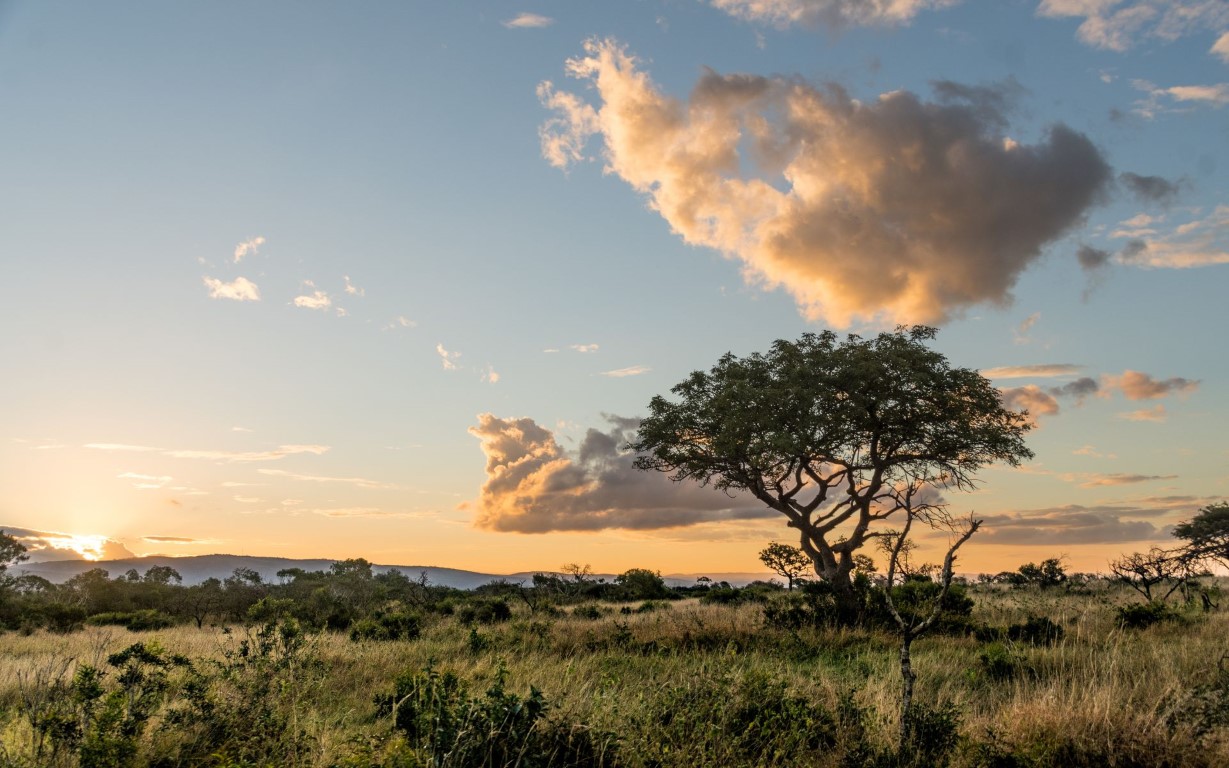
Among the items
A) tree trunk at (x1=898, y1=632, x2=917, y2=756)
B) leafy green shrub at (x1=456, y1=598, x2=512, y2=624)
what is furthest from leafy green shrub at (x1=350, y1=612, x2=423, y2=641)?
tree trunk at (x1=898, y1=632, x2=917, y2=756)

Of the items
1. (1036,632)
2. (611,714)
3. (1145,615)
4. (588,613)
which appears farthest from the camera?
(588,613)

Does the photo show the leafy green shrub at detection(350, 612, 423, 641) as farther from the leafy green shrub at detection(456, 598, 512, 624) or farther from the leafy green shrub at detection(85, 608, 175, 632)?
the leafy green shrub at detection(85, 608, 175, 632)

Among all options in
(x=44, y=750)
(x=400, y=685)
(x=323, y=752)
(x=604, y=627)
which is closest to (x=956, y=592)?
(x=604, y=627)

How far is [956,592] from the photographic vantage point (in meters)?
23.1

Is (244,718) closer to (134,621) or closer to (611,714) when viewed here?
(611,714)

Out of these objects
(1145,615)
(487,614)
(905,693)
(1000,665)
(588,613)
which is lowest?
(588,613)

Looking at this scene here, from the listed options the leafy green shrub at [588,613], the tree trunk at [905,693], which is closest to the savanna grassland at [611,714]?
the tree trunk at [905,693]

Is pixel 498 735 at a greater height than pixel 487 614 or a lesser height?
greater

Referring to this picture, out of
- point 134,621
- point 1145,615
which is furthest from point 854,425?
point 134,621

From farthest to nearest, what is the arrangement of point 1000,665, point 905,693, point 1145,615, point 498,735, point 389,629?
point 389,629 → point 1145,615 → point 1000,665 → point 905,693 → point 498,735

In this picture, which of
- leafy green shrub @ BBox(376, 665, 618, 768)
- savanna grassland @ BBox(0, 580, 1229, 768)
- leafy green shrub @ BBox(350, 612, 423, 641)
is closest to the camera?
leafy green shrub @ BBox(376, 665, 618, 768)


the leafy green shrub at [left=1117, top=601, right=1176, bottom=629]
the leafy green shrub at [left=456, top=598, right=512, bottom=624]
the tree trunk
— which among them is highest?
the tree trunk

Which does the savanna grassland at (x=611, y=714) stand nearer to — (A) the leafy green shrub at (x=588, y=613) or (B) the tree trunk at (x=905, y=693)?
(B) the tree trunk at (x=905, y=693)

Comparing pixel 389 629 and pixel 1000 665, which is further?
pixel 389 629
